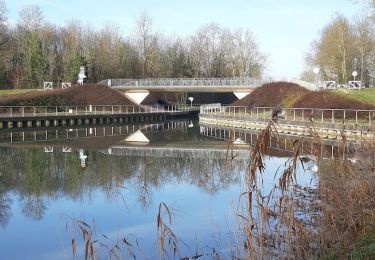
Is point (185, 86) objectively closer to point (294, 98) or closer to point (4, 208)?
point (294, 98)

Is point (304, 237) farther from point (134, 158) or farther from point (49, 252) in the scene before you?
point (134, 158)

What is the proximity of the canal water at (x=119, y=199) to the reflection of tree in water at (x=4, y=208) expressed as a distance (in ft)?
0.08

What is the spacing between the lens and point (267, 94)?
173ft

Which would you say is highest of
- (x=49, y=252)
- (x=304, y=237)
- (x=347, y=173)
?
(x=347, y=173)

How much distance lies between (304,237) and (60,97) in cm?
5504

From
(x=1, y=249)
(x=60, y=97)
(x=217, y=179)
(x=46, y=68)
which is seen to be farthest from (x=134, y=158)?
(x=46, y=68)

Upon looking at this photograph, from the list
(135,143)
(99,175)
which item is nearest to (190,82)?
(135,143)

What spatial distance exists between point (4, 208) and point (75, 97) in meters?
48.7

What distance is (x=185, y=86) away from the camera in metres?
62.8

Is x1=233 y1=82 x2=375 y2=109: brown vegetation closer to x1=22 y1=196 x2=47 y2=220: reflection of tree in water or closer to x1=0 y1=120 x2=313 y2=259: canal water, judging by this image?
x1=0 y1=120 x2=313 y2=259: canal water

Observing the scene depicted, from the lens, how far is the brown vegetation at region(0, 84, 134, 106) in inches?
2224

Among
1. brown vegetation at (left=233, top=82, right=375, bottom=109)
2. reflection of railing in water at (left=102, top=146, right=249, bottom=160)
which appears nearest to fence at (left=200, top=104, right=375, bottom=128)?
brown vegetation at (left=233, top=82, right=375, bottom=109)

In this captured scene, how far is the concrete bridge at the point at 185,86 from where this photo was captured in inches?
2384

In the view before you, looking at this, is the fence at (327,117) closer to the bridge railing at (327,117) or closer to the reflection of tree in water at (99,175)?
the bridge railing at (327,117)
